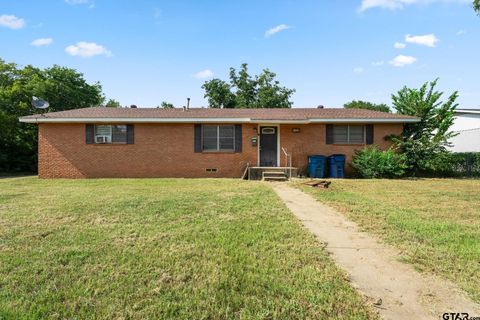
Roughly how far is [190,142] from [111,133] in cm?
355

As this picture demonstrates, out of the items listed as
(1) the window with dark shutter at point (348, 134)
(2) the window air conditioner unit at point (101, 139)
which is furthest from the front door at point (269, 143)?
(2) the window air conditioner unit at point (101, 139)

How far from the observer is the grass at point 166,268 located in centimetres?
229

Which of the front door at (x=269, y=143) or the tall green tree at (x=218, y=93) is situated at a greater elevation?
the tall green tree at (x=218, y=93)

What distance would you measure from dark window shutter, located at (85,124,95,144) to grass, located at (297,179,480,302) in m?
9.50

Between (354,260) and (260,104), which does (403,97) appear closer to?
(354,260)

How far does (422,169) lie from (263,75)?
21.5 m

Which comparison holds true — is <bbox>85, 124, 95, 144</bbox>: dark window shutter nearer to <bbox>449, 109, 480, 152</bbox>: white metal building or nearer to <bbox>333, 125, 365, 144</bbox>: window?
<bbox>333, 125, 365, 144</bbox>: window

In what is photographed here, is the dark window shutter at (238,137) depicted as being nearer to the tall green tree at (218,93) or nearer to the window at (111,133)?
A: the window at (111,133)

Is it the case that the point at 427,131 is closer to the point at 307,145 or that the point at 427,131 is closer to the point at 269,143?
the point at 307,145

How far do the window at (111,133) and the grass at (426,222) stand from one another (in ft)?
27.6

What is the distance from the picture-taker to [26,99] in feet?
63.8

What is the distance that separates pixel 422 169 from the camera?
42.4 ft

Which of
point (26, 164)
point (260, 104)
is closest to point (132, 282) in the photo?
point (26, 164)

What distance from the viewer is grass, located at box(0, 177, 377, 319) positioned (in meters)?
2.29
